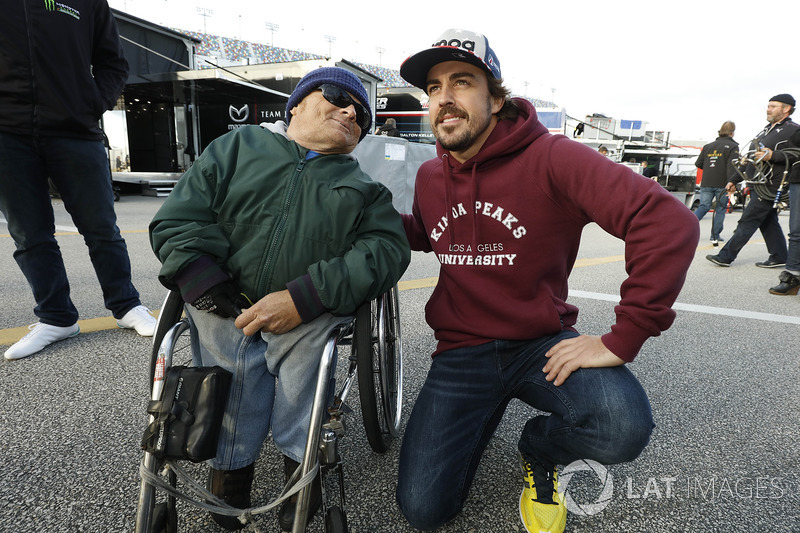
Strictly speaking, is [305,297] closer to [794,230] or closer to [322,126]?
[322,126]

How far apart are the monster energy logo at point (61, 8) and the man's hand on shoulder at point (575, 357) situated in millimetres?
2702

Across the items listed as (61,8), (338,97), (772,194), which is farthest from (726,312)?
(61,8)

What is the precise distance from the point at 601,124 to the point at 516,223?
1152 inches

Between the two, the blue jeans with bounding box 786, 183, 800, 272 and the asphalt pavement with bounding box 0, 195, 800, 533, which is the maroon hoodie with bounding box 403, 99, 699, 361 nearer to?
the asphalt pavement with bounding box 0, 195, 800, 533

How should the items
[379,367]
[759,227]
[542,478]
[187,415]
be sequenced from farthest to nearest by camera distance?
[759,227], [379,367], [542,478], [187,415]

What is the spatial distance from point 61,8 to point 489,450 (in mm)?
2838

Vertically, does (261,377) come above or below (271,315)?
below

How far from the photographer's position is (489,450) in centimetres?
184

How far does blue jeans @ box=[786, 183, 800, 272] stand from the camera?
4426 millimetres

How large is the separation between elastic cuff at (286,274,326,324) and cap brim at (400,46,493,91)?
883mm

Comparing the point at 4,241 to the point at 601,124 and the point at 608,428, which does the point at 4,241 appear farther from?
the point at 601,124

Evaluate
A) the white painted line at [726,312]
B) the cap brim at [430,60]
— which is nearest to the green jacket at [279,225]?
the cap brim at [430,60]

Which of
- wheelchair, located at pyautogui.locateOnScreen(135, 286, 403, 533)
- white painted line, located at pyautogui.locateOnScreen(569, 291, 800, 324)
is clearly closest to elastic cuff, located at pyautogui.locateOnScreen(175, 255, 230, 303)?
wheelchair, located at pyautogui.locateOnScreen(135, 286, 403, 533)

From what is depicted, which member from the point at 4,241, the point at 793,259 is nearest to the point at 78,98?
the point at 4,241
